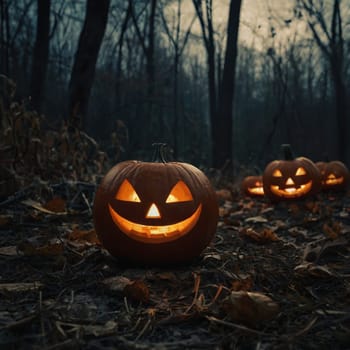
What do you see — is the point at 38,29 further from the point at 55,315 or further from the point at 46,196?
the point at 55,315

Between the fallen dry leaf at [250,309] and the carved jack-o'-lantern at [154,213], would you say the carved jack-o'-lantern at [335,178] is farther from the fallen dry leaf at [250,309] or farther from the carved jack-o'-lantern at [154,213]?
the fallen dry leaf at [250,309]

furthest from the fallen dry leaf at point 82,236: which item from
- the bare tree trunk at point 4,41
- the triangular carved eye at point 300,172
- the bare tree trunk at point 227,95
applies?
the bare tree trunk at point 4,41

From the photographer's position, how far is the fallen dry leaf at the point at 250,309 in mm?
1336

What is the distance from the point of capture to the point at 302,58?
16.6 m

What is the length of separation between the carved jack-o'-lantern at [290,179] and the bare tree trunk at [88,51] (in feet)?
9.47

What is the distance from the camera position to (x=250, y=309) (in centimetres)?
134

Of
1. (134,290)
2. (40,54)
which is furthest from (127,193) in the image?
(40,54)

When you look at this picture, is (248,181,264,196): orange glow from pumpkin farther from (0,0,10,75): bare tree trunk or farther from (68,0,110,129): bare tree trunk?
(0,0,10,75): bare tree trunk

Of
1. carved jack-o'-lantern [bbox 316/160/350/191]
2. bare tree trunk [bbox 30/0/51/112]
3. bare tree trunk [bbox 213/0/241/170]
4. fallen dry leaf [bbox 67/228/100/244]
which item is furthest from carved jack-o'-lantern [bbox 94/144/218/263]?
bare tree trunk [bbox 213/0/241/170]

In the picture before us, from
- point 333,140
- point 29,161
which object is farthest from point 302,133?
point 29,161

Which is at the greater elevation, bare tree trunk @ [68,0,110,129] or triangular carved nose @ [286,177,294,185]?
bare tree trunk @ [68,0,110,129]

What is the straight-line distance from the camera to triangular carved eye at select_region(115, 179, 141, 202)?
6.97 ft

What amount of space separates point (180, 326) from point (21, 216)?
2.17m

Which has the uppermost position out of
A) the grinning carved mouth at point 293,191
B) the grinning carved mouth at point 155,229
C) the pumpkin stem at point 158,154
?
the pumpkin stem at point 158,154
